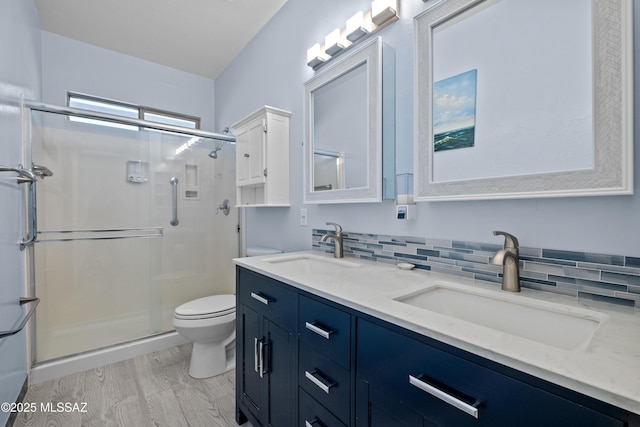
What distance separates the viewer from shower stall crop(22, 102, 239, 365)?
214 cm

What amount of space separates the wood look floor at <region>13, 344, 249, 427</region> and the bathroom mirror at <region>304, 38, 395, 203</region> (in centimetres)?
138

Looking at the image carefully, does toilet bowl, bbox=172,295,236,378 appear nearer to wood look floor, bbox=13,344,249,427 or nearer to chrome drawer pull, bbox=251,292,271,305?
wood look floor, bbox=13,344,249,427

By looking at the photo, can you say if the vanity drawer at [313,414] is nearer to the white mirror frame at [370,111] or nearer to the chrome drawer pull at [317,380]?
the chrome drawer pull at [317,380]

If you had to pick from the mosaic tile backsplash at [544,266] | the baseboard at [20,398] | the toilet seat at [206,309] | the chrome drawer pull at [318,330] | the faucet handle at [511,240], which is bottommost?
the baseboard at [20,398]

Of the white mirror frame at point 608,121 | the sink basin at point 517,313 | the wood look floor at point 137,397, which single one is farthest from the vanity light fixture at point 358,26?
the wood look floor at point 137,397

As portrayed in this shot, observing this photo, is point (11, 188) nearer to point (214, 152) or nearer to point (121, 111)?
point (214, 152)

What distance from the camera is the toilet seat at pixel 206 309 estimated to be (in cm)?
190

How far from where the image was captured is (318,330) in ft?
3.18

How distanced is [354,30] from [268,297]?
145 centimetres

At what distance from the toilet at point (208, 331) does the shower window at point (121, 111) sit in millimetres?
1678

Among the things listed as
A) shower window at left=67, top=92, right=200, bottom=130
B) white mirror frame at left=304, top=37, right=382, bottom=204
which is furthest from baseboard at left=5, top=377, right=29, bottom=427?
white mirror frame at left=304, top=37, right=382, bottom=204

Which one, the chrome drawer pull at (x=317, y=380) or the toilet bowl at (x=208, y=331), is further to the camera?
the toilet bowl at (x=208, y=331)

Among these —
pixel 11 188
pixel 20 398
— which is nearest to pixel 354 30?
pixel 11 188

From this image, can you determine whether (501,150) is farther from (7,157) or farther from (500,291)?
(7,157)
